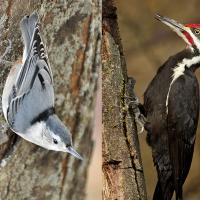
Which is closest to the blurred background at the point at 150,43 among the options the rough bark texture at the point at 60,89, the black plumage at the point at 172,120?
the black plumage at the point at 172,120

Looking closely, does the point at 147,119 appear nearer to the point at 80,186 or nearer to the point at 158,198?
the point at 158,198

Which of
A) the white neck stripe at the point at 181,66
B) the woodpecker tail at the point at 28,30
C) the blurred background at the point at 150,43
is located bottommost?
the woodpecker tail at the point at 28,30

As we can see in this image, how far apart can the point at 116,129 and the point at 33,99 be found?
0.33 metres

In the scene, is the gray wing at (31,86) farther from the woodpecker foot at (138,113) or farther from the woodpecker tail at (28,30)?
the woodpecker foot at (138,113)

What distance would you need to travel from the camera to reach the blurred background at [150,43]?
317cm

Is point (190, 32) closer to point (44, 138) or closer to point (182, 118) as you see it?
point (182, 118)

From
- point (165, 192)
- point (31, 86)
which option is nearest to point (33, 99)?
point (31, 86)

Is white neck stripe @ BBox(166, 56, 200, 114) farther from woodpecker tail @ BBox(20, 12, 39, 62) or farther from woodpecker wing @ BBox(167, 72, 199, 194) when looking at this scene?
woodpecker tail @ BBox(20, 12, 39, 62)

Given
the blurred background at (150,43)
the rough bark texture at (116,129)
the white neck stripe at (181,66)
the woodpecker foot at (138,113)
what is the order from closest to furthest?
the rough bark texture at (116,129) < the woodpecker foot at (138,113) < the white neck stripe at (181,66) < the blurred background at (150,43)

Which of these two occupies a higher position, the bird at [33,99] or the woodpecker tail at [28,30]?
the woodpecker tail at [28,30]

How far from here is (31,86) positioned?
1310 millimetres

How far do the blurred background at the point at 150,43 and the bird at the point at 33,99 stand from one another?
1.84 m

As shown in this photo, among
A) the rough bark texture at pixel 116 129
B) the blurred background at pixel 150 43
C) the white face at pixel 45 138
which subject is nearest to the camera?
the white face at pixel 45 138

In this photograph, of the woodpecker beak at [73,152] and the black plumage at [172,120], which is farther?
the black plumage at [172,120]
